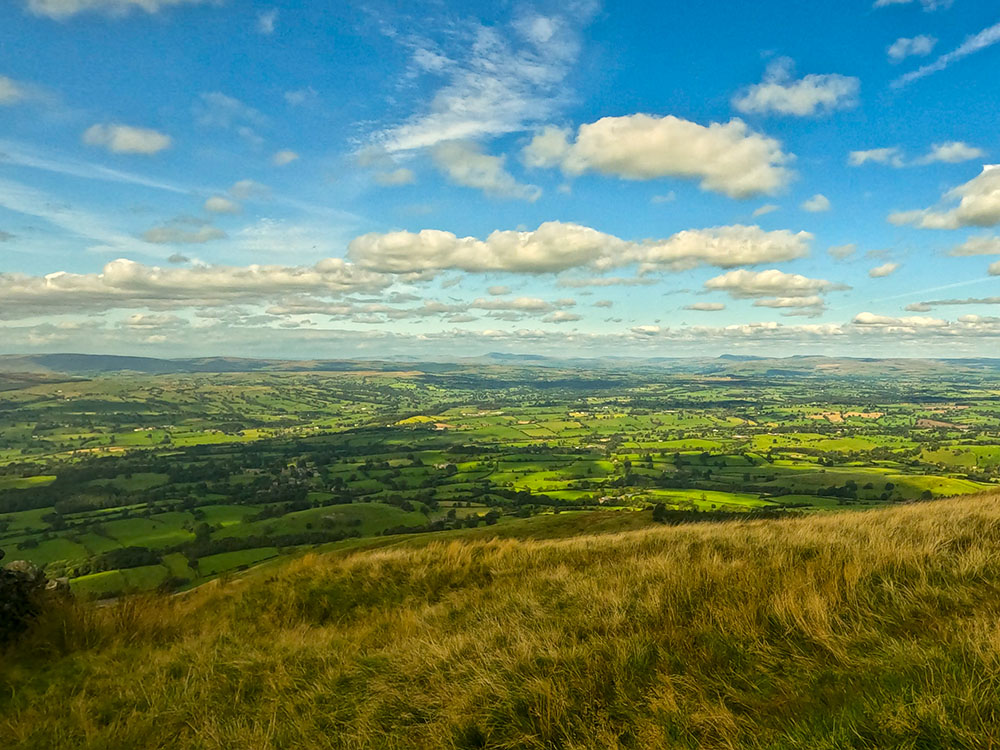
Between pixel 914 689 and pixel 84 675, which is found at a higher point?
pixel 914 689

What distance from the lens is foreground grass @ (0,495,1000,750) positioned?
12.2 ft

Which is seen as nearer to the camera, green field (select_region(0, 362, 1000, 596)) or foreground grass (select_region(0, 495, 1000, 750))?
foreground grass (select_region(0, 495, 1000, 750))

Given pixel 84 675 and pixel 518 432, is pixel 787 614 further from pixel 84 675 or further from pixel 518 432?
pixel 518 432

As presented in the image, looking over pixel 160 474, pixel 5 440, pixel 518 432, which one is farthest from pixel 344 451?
pixel 5 440

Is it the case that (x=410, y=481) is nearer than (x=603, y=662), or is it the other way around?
(x=603, y=662)

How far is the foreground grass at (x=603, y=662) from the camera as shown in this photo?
371 cm

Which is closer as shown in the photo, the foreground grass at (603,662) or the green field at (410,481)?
the foreground grass at (603,662)

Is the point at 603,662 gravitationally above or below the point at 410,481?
above

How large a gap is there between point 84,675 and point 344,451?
15187 centimetres

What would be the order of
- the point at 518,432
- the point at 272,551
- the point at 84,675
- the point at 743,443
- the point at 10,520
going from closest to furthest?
the point at 84,675 < the point at 272,551 < the point at 10,520 < the point at 743,443 < the point at 518,432

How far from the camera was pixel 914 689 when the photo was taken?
347 centimetres

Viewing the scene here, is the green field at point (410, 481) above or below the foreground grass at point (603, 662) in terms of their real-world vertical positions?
below

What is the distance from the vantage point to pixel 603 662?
4.96 m

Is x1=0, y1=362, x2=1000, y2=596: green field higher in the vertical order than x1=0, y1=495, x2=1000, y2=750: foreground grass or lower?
lower
